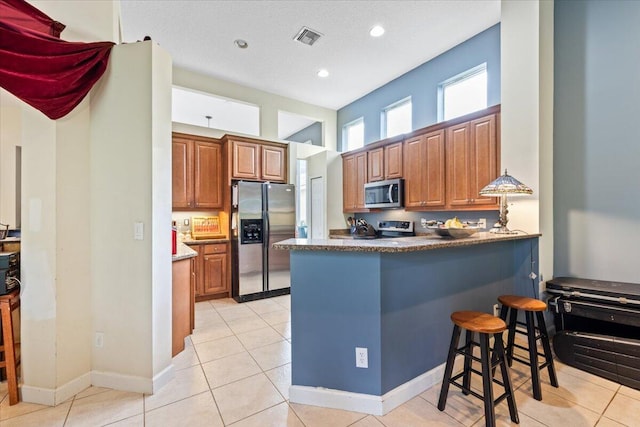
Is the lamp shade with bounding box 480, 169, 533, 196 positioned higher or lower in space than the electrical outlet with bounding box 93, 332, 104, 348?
higher

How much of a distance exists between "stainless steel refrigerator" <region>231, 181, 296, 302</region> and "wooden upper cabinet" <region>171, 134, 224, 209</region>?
47 centimetres

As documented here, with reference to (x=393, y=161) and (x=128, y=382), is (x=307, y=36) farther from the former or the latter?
(x=128, y=382)

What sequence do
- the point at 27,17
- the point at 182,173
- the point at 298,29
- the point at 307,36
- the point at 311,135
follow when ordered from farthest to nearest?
the point at 311,135 < the point at 182,173 < the point at 307,36 < the point at 298,29 < the point at 27,17

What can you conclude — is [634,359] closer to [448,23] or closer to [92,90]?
[448,23]

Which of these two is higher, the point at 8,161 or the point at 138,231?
the point at 8,161

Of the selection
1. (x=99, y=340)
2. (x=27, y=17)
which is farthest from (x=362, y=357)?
(x=27, y=17)

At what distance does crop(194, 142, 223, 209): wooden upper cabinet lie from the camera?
173 inches

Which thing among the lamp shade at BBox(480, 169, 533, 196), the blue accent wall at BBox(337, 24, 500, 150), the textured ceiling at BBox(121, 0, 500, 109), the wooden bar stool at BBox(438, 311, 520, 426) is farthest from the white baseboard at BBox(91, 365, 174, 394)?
the blue accent wall at BBox(337, 24, 500, 150)

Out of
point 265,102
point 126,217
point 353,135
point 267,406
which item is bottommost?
point 267,406

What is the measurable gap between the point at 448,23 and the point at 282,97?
9.97 ft

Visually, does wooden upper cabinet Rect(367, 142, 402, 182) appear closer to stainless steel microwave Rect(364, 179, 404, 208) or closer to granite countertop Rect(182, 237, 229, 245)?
stainless steel microwave Rect(364, 179, 404, 208)

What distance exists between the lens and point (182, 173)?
4273 mm

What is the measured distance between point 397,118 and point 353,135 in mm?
1179

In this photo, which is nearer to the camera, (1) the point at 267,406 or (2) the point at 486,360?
(2) the point at 486,360
